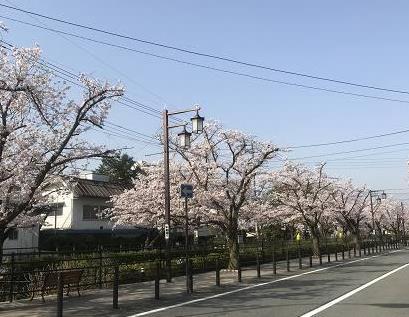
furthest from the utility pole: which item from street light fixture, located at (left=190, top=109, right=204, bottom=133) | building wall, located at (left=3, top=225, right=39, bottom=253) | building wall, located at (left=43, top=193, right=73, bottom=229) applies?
building wall, located at (left=43, top=193, right=73, bottom=229)

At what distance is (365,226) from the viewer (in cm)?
8525

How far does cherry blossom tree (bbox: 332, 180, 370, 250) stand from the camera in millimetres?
52500

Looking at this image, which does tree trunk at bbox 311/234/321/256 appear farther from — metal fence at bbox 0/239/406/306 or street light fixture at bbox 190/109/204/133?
street light fixture at bbox 190/109/204/133

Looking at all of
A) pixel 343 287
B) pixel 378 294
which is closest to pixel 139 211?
pixel 343 287

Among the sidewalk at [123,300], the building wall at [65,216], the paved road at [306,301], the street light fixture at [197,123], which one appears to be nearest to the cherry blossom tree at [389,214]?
the building wall at [65,216]

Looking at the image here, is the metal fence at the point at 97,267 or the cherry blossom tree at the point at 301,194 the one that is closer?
the metal fence at the point at 97,267

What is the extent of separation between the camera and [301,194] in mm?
41719

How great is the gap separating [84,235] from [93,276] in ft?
83.5

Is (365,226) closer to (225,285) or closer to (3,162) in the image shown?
(225,285)

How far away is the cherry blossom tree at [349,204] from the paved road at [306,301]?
3224cm

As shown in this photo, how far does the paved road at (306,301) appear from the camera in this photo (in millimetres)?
12242

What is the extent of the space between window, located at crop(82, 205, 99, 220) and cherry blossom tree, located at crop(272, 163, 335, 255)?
16153 mm

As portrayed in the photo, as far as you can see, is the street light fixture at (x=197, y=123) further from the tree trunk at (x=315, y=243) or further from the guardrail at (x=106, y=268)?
the tree trunk at (x=315, y=243)

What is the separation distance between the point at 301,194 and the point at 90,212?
19100mm
